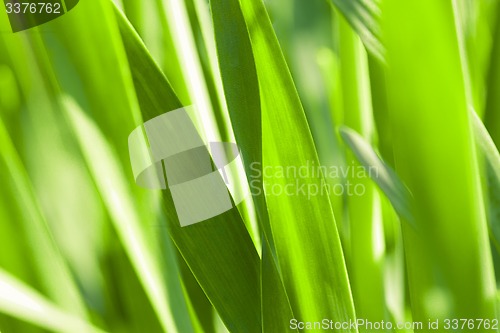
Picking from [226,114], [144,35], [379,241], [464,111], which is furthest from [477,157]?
[144,35]

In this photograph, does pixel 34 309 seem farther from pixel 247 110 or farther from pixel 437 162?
pixel 437 162

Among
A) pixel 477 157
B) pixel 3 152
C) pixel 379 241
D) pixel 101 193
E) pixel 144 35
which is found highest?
pixel 144 35

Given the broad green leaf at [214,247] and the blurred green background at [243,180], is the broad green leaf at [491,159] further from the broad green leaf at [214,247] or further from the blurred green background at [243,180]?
the broad green leaf at [214,247]

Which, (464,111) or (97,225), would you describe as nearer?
(464,111)

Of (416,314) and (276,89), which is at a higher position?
(276,89)

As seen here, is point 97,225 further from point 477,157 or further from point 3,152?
point 477,157

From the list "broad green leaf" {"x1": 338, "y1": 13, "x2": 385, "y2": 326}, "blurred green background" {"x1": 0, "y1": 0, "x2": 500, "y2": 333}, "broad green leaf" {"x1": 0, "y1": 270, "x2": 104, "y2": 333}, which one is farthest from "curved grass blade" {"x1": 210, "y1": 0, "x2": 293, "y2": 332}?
"broad green leaf" {"x1": 0, "y1": 270, "x2": 104, "y2": 333}
